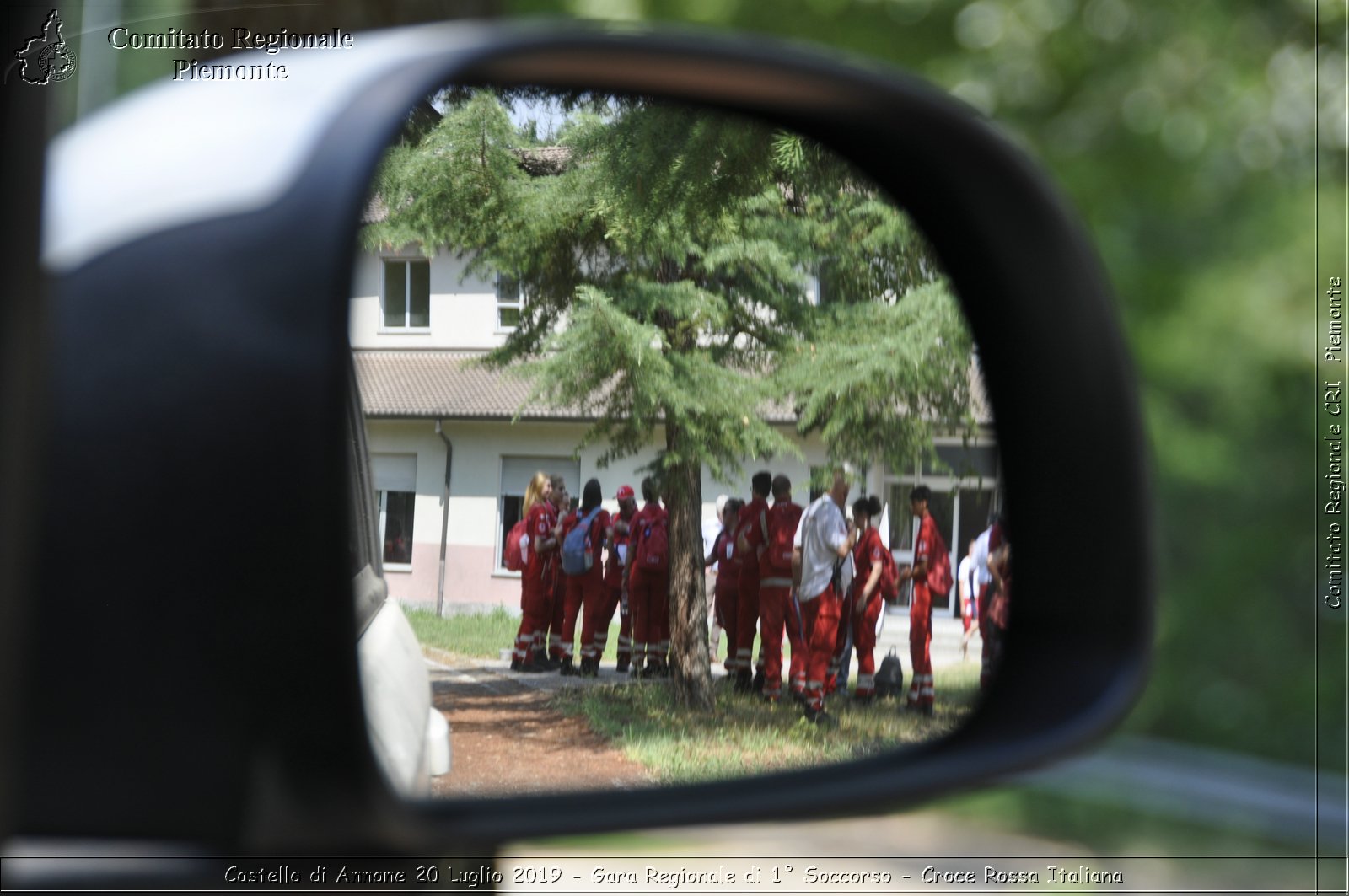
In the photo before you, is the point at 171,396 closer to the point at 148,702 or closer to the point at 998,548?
the point at 148,702

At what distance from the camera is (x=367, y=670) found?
1.00 metres

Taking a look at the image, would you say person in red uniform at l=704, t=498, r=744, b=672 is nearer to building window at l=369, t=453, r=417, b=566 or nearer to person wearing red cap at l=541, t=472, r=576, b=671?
person wearing red cap at l=541, t=472, r=576, b=671

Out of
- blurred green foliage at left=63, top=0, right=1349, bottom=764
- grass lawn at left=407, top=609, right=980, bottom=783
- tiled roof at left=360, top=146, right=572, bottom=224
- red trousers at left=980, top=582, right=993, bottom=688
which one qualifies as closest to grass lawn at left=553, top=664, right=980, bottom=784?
grass lawn at left=407, top=609, right=980, bottom=783

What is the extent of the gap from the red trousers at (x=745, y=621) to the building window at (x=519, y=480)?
0.68 feet

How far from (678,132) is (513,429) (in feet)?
1.23

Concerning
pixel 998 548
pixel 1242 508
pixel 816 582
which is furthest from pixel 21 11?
pixel 1242 508

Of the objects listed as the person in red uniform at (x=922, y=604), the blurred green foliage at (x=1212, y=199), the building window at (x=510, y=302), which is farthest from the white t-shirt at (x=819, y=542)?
the blurred green foliage at (x=1212, y=199)

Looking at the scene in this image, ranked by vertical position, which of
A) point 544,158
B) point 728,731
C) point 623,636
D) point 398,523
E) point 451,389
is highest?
point 544,158

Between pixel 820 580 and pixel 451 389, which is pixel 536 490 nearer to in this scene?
pixel 451 389

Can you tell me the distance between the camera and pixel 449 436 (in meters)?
1.13

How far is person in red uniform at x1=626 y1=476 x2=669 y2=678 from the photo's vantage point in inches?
45.4

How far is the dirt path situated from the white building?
0.07 metres

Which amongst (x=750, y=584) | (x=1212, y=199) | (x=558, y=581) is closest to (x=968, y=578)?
(x=750, y=584)

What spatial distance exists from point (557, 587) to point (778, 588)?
251 mm
